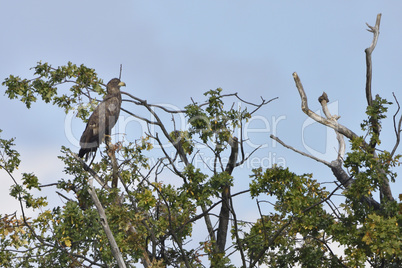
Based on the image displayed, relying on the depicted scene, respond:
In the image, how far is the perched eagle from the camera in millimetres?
12102

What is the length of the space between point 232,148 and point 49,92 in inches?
160

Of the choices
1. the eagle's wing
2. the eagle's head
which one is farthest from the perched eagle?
the eagle's head

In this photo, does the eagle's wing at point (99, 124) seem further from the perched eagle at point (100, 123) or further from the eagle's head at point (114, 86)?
the eagle's head at point (114, 86)

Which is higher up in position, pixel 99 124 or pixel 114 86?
pixel 114 86

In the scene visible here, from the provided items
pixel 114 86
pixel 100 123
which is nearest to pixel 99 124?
pixel 100 123

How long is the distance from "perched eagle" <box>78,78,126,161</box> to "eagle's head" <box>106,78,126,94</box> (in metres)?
0.12

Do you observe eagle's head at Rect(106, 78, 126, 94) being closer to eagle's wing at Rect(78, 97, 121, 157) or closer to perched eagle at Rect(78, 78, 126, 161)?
perched eagle at Rect(78, 78, 126, 161)

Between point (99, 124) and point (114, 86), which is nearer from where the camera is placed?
point (99, 124)

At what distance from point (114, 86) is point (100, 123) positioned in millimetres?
1265

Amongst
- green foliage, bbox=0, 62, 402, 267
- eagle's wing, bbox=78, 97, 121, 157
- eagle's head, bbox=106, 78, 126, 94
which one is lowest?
green foliage, bbox=0, 62, 402, 267

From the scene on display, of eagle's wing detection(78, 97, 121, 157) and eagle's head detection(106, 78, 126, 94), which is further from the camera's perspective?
eagle's head detection(106, 78, 126, 94)

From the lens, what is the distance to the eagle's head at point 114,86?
13016 mm

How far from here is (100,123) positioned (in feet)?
40.1

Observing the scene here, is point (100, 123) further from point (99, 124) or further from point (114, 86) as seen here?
point (114, 86)
